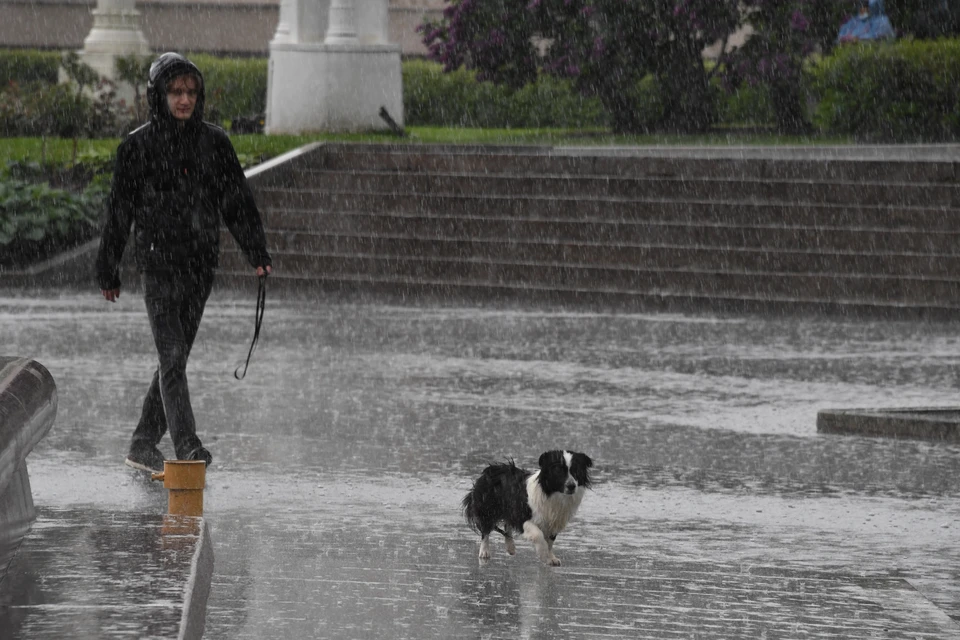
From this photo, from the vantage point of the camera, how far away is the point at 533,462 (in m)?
9.49

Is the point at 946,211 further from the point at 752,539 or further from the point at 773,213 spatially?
the point at 752,539

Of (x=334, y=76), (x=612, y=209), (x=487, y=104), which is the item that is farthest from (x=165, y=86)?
(x=487, y=104)

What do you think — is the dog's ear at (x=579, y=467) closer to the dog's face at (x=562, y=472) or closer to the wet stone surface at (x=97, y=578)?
the dog's face at (x=562, y=472)

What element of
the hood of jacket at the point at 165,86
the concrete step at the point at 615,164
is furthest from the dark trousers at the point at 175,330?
the concrete step at the point at 615,164

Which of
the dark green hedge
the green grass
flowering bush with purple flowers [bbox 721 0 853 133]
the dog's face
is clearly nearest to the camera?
the dog's face

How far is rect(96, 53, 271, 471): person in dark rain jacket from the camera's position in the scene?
8.61m

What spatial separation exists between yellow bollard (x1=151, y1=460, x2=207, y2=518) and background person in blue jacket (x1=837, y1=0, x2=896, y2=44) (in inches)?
1009

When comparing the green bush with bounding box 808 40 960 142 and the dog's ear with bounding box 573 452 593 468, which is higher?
the green bush with bounding box 808 40 960 142

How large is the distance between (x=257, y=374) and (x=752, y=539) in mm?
5586

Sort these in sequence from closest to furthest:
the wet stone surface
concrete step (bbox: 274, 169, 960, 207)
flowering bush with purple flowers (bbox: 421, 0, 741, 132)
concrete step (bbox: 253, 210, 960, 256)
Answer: the wet stone surface, concrete step (bbox: 253, 210, 960, 256), concrete step (bbox: 274, 169, 960, 207), flowering bush with purple flowers (bbox: 421, 0, 741, 132)

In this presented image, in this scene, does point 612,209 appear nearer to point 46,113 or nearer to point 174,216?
point 174,216

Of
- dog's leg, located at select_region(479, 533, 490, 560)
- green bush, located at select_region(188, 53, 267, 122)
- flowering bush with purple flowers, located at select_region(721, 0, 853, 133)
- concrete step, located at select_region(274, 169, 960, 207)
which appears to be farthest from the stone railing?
green bush, located at select_region(188, 53, 267, 122)

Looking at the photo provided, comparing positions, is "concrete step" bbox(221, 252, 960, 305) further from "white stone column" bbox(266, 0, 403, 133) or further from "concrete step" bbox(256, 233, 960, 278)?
"white stone column" bbox(266, 0, 403, 133)

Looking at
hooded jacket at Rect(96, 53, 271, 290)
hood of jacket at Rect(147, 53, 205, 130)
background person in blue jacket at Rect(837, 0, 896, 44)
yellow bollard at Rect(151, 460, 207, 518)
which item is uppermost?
background person in blue jacket at Rect(837, 0, 896, 44)
